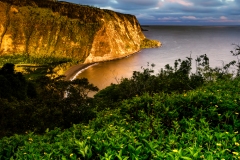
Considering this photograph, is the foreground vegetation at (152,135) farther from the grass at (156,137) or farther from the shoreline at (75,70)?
the shoreline at (75,70)

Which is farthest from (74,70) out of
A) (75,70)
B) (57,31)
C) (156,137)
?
(156,137)

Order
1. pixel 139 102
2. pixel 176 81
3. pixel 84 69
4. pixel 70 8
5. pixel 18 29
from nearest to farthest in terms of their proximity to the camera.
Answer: pixel 139 102 → pixel 176 81 → pixel 84 69 → pixel 18 29 → pixel 70 8

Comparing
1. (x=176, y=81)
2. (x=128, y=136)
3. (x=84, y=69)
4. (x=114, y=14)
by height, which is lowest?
(x=84, y=69)

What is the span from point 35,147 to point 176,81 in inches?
808

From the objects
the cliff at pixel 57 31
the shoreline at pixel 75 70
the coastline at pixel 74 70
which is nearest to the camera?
the coastline at pixel 74 70

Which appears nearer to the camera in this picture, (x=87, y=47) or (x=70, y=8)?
(x=87, y=47)

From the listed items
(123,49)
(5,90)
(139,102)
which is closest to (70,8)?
(123,49)

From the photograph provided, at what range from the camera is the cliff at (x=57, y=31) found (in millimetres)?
84875

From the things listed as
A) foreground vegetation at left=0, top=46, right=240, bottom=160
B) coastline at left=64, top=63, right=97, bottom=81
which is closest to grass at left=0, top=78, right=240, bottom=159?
Answer: foreground vegetation at left=0, top=46, right=240, bottom=160

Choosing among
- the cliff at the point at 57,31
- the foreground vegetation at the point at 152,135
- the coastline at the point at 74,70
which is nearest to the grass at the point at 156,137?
the foreground vegetation at the point at 152,135

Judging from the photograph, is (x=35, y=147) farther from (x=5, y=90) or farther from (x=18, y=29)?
(x=18, y=29)

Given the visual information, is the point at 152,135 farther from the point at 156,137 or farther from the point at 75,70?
the point at 75,70

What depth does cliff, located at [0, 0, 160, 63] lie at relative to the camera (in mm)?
84875

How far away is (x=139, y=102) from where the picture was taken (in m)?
8.23
